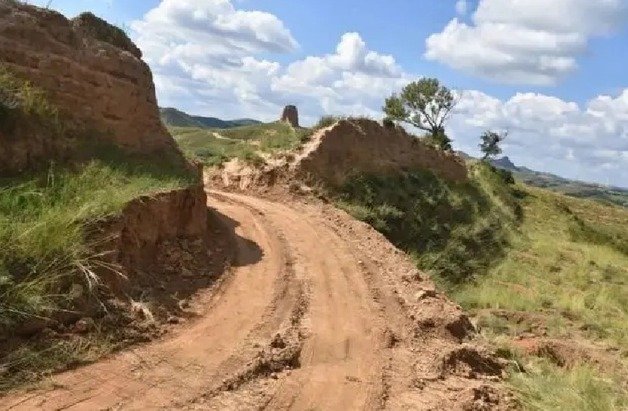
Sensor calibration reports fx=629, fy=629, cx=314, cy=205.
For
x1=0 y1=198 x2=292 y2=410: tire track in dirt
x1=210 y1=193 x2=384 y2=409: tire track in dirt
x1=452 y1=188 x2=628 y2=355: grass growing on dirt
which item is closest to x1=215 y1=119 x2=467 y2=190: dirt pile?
x1=210 y1=193 x2=384 y2=409: tire track in dirt

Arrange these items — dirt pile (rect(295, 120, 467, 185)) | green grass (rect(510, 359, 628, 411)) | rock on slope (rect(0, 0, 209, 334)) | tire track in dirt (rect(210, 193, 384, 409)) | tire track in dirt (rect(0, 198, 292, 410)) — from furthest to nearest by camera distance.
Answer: dirt pile (rect(295, 120, 467, 185)), rock on slope (rect(0, 0, 209, 334)), green grass (rect(510, 359, 628, 411)), tire track in dirt (rect(210, 193, 384, 409)), tire track in dirt (rect(0, 198, 292, 410))

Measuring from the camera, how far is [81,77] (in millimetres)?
11508

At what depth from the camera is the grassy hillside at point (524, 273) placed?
29.7 ft

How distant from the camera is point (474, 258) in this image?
67.2 ft

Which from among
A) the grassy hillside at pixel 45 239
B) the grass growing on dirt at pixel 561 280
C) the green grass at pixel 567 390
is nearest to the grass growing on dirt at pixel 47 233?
the grassy hillside at pixel 45 239

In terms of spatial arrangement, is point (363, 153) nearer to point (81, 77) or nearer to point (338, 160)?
point (338, 160)

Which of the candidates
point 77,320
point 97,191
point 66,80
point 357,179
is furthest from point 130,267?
point 357,179

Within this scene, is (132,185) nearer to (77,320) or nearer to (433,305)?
(77,320)

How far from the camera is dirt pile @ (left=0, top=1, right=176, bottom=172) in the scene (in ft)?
33.6

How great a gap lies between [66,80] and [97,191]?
3646 mm

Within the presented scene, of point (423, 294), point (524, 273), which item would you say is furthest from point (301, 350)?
point (524, 273)

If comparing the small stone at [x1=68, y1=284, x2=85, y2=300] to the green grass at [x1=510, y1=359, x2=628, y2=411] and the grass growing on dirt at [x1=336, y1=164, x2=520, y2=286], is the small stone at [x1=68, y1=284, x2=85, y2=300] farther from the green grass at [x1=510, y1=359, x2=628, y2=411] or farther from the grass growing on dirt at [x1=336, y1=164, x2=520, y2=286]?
the grass growing on dirt at [x1=336, y1=164, x2=520, y2=286]

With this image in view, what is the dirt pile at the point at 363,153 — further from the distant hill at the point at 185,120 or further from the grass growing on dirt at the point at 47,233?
the distant hill at the point at 185,120

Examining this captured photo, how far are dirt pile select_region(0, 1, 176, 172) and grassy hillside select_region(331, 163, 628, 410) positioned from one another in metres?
7.02
